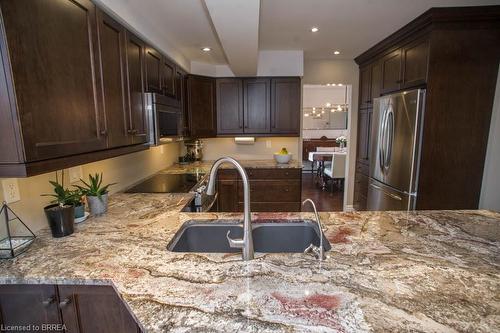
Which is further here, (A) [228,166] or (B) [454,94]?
(A) [228,166]

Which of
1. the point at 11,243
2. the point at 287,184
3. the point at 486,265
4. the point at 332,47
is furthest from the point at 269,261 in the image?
the point at 332,47

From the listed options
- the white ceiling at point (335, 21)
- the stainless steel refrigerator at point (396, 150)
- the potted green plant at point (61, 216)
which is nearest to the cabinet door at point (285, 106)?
the white ceiling at point (335, 21)

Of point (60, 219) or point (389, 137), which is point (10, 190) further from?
point (389, 137)

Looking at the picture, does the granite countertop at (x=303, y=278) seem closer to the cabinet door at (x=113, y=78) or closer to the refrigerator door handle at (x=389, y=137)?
the cabinet door at (x=113, y=78)

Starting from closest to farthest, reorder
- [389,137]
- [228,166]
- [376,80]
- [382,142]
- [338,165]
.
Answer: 1. [389,137]
2. [382,142]
3. [376,80]
4. [228,166]
5. [338,165]

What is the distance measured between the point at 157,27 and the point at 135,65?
798 mm

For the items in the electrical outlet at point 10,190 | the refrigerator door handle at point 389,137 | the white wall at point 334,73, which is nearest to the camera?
the electrical outlet at point 10,190

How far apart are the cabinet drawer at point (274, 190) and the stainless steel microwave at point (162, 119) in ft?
4.34

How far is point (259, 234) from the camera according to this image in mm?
1513

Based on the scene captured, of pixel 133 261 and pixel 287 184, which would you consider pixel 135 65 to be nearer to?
pixel 133 261

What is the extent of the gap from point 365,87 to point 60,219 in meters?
3.91

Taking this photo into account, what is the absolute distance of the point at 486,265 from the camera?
1.04 metres

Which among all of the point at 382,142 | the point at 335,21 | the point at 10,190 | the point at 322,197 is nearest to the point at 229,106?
the point at 335,21

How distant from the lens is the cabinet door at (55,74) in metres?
0.95
